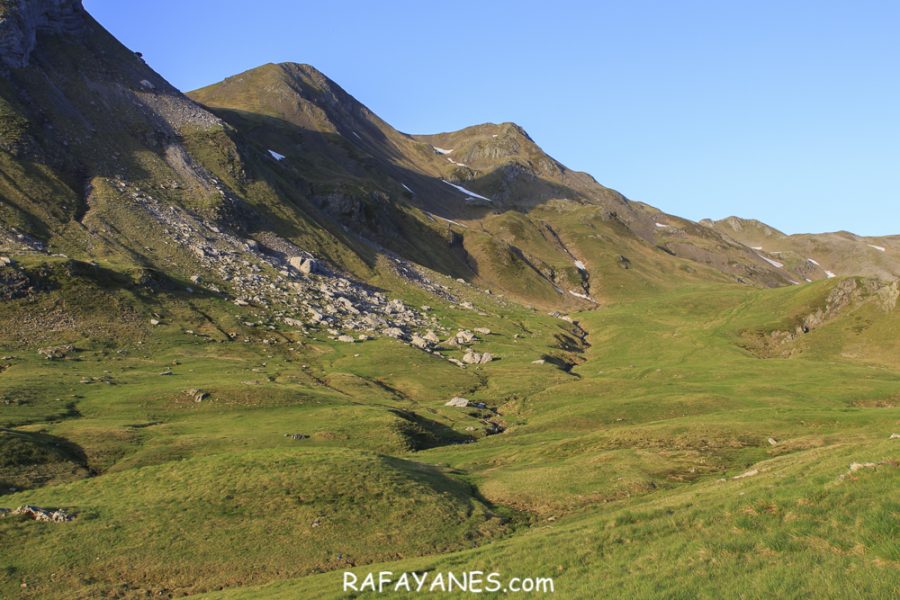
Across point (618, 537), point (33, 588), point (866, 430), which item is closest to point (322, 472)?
point (33, 588)

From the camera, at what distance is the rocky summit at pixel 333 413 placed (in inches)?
1233

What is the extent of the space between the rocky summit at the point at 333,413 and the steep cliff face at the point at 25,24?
3.30ft

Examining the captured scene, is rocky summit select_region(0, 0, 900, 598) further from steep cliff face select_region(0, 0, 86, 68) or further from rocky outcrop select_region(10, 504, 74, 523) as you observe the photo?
steep cliff face select_region(0, 0, 86, 68)

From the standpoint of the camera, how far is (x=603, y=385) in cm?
11725

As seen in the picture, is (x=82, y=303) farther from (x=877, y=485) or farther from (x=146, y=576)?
(x=877, y=485)

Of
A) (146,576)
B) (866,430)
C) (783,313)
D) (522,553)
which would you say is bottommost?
(146,576)

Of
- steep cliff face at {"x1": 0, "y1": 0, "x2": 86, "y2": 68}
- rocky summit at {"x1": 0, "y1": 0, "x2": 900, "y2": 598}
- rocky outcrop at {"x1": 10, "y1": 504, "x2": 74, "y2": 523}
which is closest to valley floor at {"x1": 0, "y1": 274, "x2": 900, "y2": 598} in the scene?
rocky summit at {"x1": 0, "y1": 0, "x2": 900, "y2": 598}

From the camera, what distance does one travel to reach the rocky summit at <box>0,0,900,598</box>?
31328mm

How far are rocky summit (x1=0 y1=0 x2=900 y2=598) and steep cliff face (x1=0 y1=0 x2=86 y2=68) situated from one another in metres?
1.00

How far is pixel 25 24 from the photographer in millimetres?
177750

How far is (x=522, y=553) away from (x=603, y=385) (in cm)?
8839

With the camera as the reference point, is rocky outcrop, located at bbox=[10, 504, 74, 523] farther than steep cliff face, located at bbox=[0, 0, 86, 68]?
No

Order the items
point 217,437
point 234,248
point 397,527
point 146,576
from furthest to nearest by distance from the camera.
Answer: point 234,248 < point 217,437 < point 397,527 < point 146,576

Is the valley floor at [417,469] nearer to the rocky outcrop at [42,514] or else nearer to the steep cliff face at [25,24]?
the rocky outcrop at [42,514]
